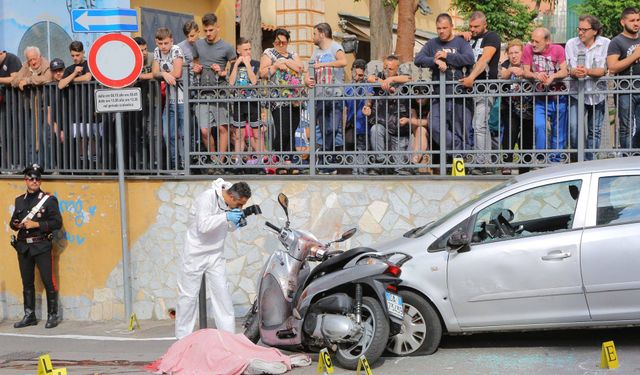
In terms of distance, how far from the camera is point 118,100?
12.5 m

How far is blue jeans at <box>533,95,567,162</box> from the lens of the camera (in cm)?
1198

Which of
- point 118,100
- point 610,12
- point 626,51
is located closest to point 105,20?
point 118,100

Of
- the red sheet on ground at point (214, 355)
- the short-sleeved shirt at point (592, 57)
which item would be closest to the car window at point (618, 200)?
the short-sleeved shirt at point (592, 57)

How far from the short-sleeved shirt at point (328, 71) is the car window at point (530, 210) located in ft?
11.7

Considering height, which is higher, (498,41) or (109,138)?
(498,41)

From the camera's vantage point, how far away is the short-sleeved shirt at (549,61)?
12.0 meters

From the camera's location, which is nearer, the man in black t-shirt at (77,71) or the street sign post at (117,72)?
the street sign post at (117,72)

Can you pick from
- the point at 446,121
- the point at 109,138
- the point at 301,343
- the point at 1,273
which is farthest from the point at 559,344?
the point at 1,273

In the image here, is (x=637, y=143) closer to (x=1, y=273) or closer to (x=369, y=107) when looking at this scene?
(x=369, y=107)

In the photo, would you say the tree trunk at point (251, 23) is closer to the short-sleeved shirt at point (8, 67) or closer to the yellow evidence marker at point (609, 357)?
the short-sleeved shirt at point (8, 67)

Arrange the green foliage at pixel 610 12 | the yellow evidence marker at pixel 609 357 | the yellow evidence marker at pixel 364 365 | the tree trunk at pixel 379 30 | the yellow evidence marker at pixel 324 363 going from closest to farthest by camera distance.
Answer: the yellow evidence marker at pixel 364 365, the yellow evidence marker at pixel 609 357, the yellow evidence marker at pixel 324 363, the tree trunk at pixel 379 30, the green foliage at pixel 610 12

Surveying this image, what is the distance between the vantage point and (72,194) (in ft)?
44.7

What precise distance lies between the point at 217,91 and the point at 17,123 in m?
3.11

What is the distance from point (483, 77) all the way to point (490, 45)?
0.39 metres
